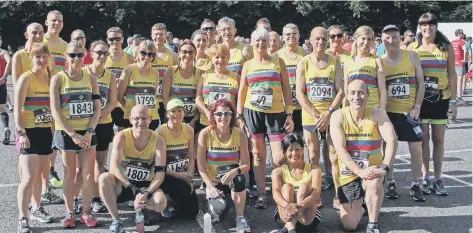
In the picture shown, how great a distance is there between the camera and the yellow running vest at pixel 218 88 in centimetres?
640

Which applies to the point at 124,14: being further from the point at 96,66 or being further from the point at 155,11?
the point at 96,66

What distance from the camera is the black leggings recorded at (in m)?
5.68

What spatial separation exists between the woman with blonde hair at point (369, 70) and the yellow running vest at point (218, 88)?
1.29 metres

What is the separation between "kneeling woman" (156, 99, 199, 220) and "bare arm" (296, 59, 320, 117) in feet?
4.33

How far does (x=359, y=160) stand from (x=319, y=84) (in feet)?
4.08

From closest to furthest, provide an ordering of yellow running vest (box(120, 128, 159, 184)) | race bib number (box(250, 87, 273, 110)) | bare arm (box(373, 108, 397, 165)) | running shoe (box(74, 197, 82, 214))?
1. bare arm (box(373, 108, 397, 165))
2. yellow running vest (box(120, 128, 159, 184))
3. running shoe (box(74, 197, 82, 214))
4. race bib number (box(250, 87, 273, 110))

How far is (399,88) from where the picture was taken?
6.33m

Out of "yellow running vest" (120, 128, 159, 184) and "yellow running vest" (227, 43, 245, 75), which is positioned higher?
"yellow running vest" (227, 43, 245, 75)

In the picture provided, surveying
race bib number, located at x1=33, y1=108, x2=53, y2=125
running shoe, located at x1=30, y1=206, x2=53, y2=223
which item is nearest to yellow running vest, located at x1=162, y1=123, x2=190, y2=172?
race bib number, located at x1=33, y1=108, x2=53, y2=125

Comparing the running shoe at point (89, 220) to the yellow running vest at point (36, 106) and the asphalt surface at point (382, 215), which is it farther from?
the yellow running vest at point (36, 106)

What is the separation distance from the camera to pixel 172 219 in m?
5.86

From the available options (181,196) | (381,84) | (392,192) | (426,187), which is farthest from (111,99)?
(426,187)

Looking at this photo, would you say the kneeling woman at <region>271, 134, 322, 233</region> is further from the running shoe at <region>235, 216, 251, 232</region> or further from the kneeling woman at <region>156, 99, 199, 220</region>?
the kneeling woman at <region>156, 99, 199, 220</region>

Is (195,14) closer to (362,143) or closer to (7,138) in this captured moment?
(7,138)
